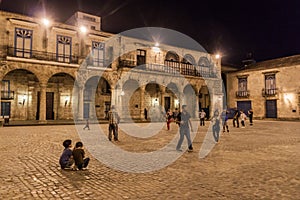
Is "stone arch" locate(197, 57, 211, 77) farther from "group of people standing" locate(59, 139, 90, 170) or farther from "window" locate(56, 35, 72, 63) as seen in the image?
"group of people standing" locate(59, 139, 90, 170)

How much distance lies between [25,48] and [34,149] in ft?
54.6

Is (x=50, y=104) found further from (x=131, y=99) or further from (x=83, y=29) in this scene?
(x=131, y=99)

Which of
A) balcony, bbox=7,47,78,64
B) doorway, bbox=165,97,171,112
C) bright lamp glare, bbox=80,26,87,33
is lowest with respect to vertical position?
doorway, bbox=165,97,171,112

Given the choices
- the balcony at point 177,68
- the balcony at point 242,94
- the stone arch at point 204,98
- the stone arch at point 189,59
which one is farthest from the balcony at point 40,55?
the balcony at point 242,94

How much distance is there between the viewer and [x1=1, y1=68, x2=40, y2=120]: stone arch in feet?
75.0

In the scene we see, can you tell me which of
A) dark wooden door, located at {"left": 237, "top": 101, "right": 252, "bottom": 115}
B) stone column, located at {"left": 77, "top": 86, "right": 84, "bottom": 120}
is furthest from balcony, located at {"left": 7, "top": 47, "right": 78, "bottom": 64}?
dark wooden door, located at {"left": 237, "top": 101, "right": 252, "bottom": 115}

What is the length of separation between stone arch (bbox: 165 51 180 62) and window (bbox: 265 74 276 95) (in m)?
12.6

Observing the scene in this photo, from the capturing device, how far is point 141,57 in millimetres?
29000

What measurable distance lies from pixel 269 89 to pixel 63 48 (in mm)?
26656

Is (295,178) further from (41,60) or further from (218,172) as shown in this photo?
(41,60)

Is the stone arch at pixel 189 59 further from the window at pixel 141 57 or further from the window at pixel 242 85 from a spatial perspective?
the window at pixel 242 85

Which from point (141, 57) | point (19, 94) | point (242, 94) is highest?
point (141, 57)

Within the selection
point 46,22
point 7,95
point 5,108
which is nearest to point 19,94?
point 7,95

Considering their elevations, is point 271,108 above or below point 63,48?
below
